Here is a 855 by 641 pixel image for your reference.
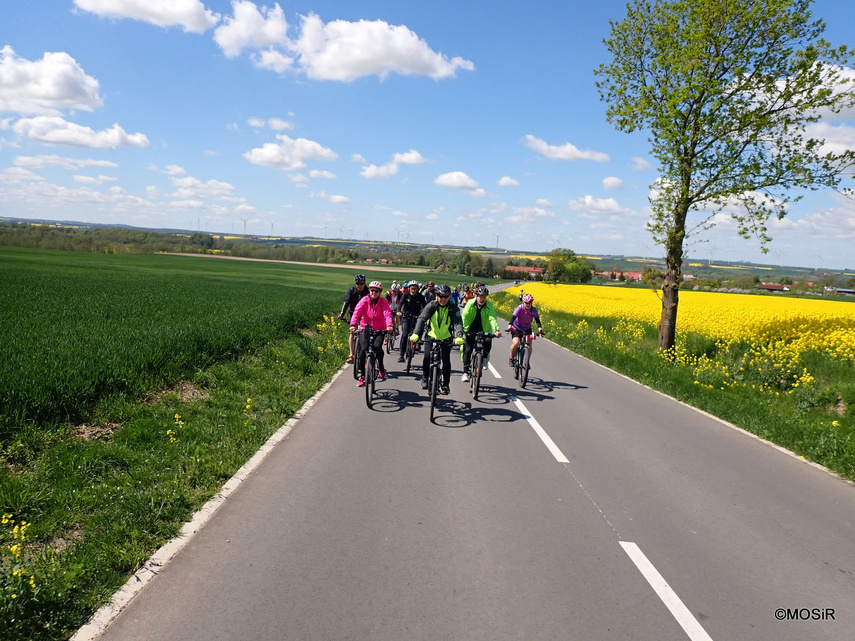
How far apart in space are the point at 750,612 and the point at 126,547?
4.50m

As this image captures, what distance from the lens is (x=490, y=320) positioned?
10062 millimetres

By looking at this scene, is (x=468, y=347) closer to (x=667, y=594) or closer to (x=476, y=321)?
(x=476, y=321)

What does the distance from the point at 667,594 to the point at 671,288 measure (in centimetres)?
1342

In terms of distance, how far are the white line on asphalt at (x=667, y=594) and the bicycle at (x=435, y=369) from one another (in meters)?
4.24

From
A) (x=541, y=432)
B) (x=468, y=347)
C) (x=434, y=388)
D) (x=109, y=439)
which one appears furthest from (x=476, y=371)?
(x=109, y=439)

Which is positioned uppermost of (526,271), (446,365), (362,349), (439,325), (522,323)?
(526,271)

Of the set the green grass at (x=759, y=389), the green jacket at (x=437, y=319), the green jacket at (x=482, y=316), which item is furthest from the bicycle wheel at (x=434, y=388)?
the green grass at (x=759, y=389)

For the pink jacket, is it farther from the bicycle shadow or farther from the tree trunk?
the tree trunk

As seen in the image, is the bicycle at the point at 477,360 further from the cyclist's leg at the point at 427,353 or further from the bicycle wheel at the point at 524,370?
the bicycle wheel at the point at 524,370

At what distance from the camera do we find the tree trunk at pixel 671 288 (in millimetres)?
15305

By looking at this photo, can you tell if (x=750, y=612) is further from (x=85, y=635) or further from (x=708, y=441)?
(x=708, y=441)

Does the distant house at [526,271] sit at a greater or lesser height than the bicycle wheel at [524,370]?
greater

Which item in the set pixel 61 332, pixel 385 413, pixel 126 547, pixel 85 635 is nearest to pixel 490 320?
pixel 385 413

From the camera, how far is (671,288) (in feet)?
51.3
